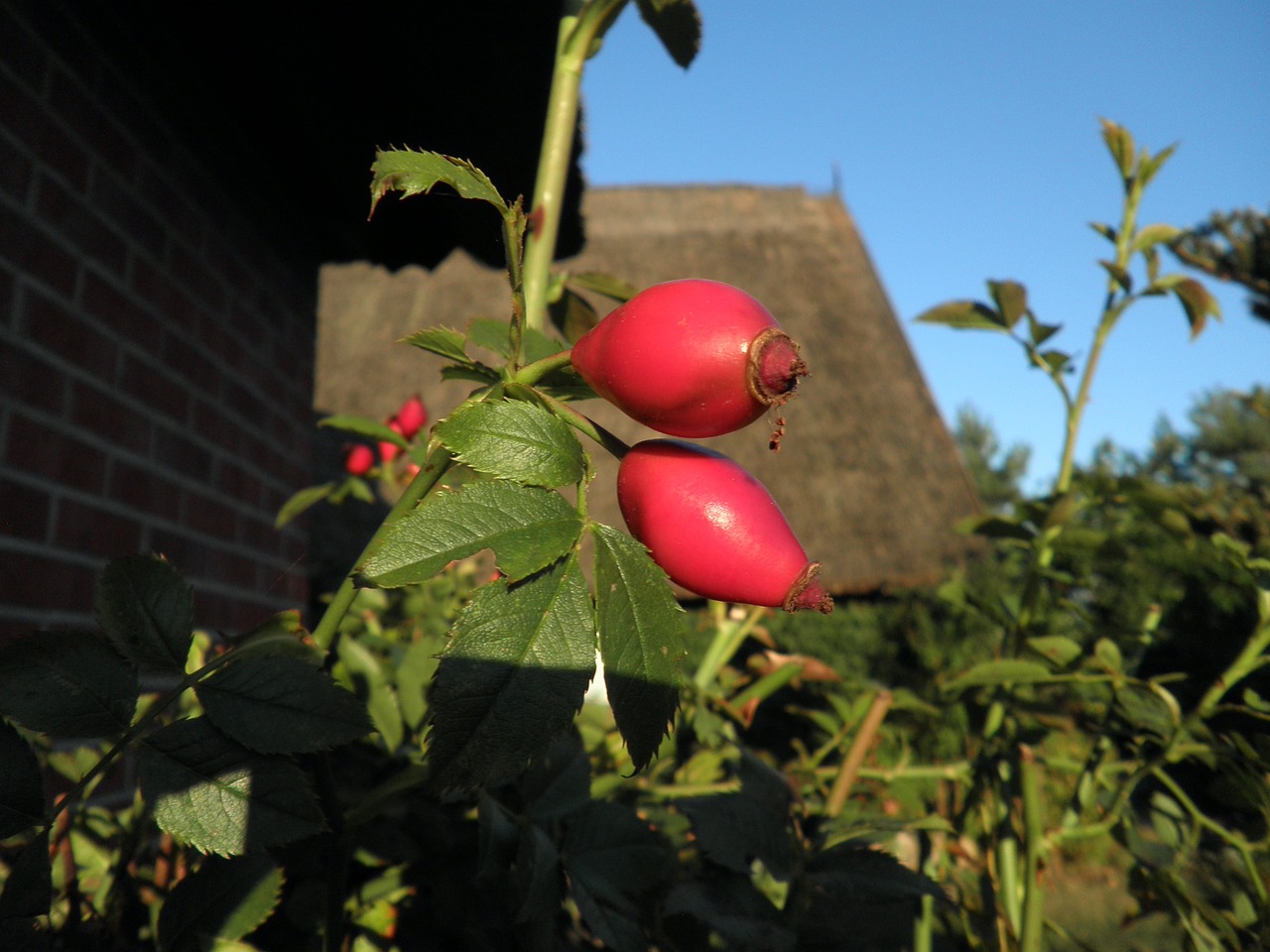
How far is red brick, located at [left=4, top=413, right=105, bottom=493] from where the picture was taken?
1.17 m

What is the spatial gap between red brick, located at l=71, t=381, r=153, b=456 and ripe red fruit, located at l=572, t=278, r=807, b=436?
1.26 meters

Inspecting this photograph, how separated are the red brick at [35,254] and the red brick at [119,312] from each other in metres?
0.04

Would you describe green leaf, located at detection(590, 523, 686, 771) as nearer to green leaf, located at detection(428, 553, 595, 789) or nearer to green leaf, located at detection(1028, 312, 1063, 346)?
green leaf, located at detection(428, 553, 595, 789)

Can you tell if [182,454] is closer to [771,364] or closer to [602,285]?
[602,285]

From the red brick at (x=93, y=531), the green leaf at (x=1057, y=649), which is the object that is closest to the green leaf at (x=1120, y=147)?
the green leaf at (x=1057, y=649)

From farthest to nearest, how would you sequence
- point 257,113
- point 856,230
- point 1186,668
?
point 856,230 < point 1186,668 < point 257,113

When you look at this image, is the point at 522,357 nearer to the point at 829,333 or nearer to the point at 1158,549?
the point at 1158,549

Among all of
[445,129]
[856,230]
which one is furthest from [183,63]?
[856,230]

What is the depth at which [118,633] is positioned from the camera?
1.41 feet

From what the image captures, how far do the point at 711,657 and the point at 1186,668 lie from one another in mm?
4587

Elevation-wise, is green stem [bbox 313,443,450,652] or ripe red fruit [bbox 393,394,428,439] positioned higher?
ripe red fruit [bbox 393,394,428,439]

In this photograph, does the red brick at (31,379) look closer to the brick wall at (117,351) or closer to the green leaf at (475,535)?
the brick wall at (117,351)

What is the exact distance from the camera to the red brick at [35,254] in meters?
1.19

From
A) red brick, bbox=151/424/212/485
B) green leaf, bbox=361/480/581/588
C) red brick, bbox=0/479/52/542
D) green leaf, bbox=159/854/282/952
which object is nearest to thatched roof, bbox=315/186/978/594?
red brick, bbox=151/424/212/485
